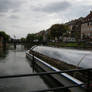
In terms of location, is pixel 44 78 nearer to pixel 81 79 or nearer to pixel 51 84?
pixel 51 84

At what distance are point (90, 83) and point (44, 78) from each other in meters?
3.71

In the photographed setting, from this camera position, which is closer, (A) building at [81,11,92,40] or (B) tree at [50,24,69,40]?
(A) building at [81,11,92,40]

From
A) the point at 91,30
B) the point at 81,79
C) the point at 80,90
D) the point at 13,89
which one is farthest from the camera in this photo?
the point at 91,30

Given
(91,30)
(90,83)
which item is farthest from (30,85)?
(91,30)

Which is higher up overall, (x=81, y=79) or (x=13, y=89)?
(x=81, y=79)

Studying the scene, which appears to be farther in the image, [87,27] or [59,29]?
[59,29]

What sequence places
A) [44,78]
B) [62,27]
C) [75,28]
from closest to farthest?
1. [44,78]
2. [62,27]
3. [75,28]

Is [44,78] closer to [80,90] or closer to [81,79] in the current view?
[81,79]

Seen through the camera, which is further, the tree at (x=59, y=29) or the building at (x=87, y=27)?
the tree at (x=59, y=29)

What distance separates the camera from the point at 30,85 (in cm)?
520

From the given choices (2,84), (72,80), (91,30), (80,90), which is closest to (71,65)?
(72,80)

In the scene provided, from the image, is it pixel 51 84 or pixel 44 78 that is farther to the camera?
pixel 44 78

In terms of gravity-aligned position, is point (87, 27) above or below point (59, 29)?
above

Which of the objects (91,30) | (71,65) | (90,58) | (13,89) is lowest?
(13,89)
